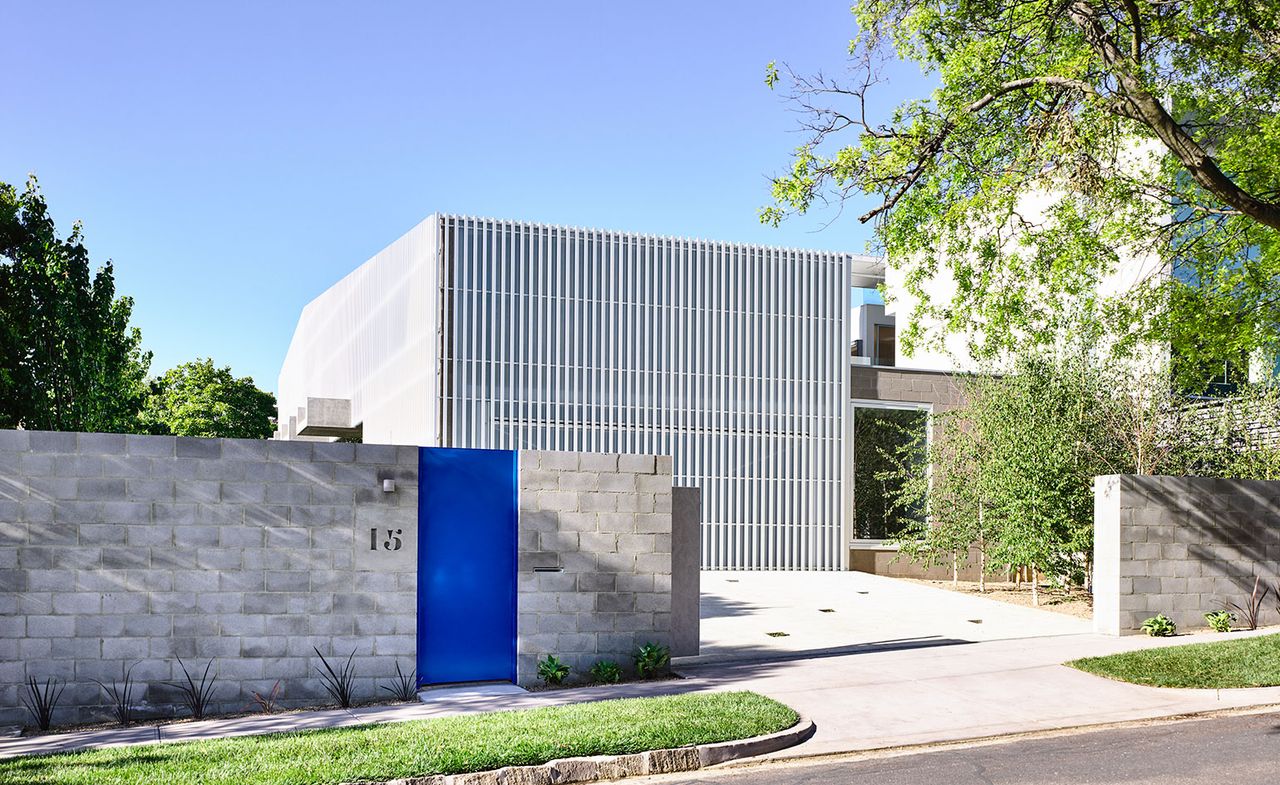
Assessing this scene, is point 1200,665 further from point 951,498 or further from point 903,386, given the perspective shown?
point 903,386

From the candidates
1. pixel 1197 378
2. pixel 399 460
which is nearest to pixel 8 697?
pixel 399 460

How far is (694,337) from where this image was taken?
27.7m

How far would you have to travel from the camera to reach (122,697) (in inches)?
400

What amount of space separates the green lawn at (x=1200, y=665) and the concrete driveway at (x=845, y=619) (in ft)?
8.45

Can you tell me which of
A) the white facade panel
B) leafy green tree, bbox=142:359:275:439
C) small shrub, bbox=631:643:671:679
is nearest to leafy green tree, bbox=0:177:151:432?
the white facade panel

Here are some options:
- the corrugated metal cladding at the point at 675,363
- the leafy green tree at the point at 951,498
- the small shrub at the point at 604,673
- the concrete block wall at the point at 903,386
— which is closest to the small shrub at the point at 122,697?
the small shrub at the point at 604,673

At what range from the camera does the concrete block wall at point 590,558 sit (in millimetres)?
11766

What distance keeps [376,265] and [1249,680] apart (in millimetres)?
26247

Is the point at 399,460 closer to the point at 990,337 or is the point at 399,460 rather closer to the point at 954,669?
the point at 954,669

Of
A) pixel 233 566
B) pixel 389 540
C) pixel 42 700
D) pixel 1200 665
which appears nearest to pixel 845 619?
pixel 1200 665

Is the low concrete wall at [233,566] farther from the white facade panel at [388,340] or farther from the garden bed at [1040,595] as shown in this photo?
the white facade panel at [388,340]

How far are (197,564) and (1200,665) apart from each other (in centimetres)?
1067

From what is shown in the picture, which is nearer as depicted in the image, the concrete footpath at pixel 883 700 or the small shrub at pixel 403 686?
the concrete footpath at pixel 883 700

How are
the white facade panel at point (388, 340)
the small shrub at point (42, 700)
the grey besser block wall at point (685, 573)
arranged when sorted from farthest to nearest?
the white facade panel at point (388, 340) → the grey besser block wall at point (685, 573) → the small shrub at point (42, 700)
